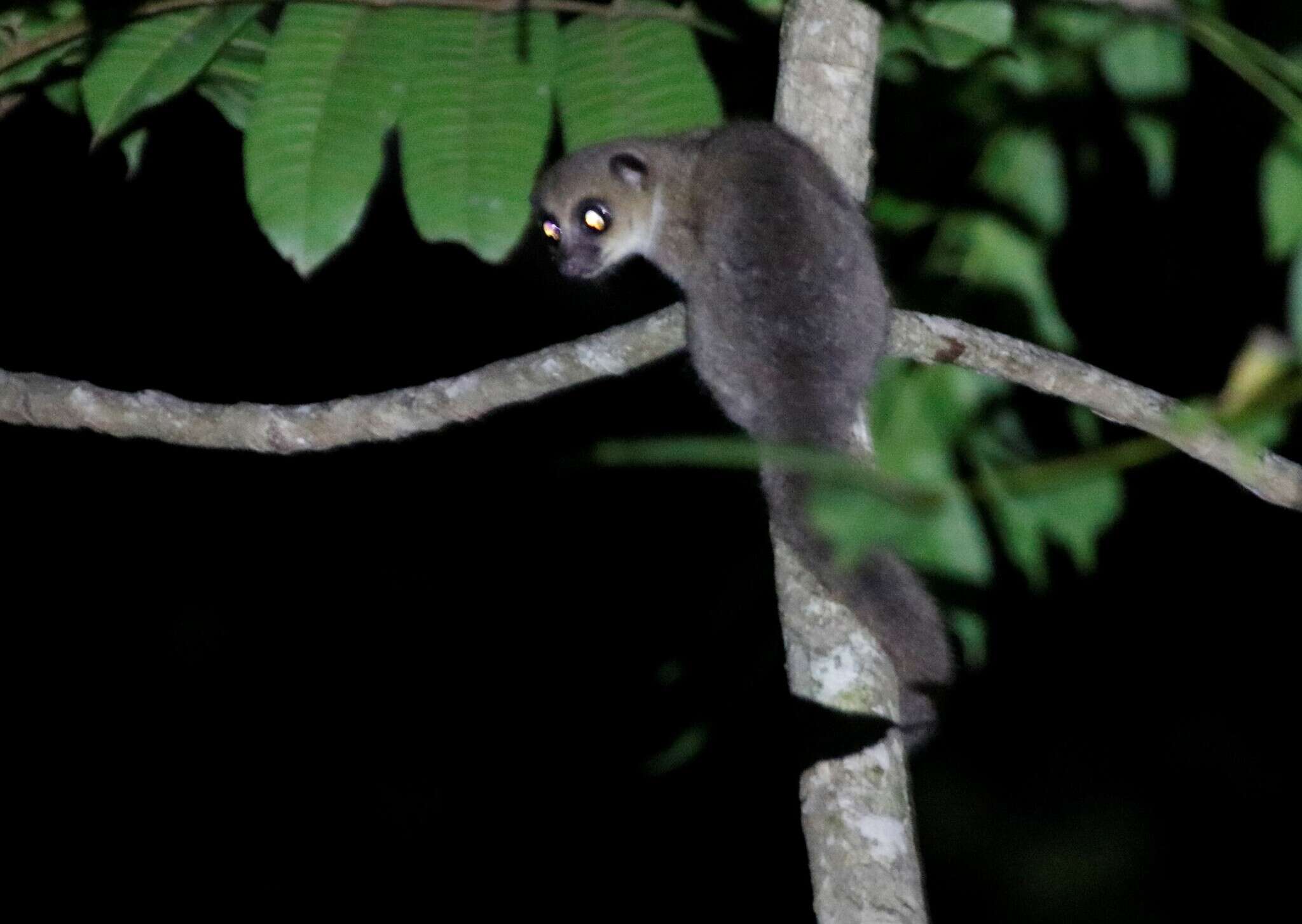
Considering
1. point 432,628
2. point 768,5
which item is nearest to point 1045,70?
point 768,5

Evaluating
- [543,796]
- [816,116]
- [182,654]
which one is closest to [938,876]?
[543,796]

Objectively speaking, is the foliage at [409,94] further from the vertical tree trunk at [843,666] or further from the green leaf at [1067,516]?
the green leaf at [1067,516]

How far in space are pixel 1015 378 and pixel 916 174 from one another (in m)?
0.93

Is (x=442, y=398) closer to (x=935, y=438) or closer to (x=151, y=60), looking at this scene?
(x=151, y=60)

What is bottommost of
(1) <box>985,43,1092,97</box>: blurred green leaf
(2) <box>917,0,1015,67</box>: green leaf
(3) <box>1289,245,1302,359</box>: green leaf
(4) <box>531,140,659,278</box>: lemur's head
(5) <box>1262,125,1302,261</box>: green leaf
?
(4) <box>531,140,659,278</box>: lemur's head

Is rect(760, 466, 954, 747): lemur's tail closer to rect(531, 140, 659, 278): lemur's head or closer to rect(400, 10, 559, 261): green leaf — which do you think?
rect(400, 10, 559, 261): green leaf

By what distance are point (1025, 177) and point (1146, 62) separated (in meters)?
0.65

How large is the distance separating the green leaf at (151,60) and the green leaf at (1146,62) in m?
1.71

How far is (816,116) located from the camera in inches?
140

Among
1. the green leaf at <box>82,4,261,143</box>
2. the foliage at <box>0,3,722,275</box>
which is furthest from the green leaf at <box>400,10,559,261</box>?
the green leaf at <box>82,4,261,143</box>

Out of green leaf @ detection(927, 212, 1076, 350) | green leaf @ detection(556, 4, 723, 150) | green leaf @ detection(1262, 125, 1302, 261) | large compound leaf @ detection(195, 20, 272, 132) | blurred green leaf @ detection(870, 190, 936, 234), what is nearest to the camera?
green leaf @ detection(1262, 125, 1302, 261)

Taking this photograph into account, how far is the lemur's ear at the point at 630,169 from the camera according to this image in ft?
14.9

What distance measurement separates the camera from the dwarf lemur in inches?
126

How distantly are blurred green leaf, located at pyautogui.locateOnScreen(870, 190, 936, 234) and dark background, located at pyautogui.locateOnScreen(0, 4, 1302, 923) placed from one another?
2.08 meters
